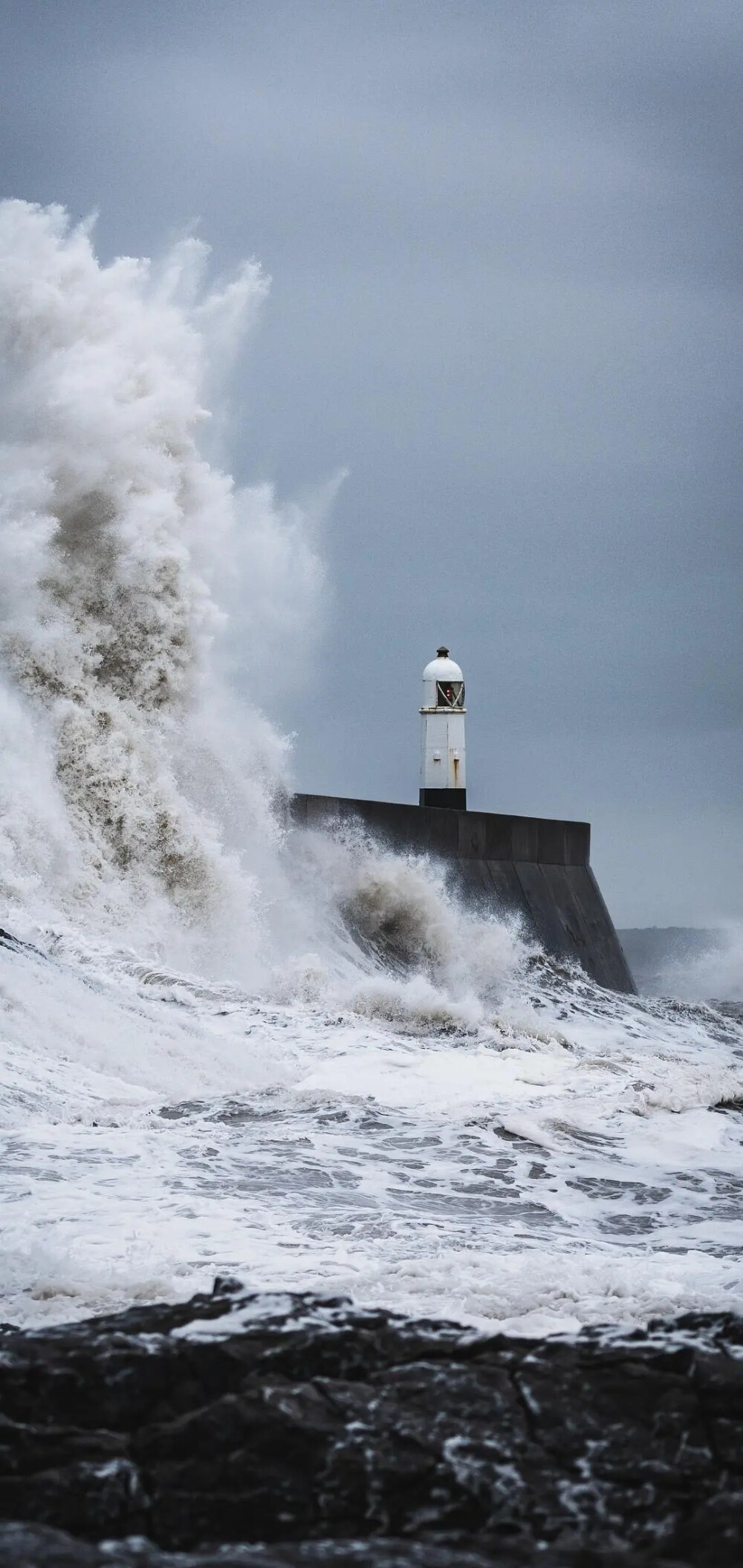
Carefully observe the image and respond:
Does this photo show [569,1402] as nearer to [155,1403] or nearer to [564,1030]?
[155,1403]

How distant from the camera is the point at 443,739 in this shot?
1552 cm

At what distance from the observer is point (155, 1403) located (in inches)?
101

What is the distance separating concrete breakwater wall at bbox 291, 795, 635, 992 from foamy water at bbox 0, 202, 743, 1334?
0.97 ft

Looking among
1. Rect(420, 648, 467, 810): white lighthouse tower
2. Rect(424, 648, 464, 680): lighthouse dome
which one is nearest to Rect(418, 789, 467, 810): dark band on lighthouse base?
Rect(420, 648, 467, 810): white lighthouse tower

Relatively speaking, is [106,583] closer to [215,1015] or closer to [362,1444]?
[215,1015]

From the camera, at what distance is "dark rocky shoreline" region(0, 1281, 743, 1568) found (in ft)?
7.15

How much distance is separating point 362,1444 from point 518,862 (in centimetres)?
1248

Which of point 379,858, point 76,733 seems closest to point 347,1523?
point 76,733

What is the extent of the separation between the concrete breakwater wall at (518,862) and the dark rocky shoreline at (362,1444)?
10027 mm

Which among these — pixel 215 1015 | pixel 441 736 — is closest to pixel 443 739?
pixel 441 736

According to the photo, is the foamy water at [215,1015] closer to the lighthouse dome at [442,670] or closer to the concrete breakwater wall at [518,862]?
the concrete breakwater wall at [518,862]

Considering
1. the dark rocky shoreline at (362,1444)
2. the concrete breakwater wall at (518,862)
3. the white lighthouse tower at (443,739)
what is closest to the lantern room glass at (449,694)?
the white lighthouse tower at (443,739)

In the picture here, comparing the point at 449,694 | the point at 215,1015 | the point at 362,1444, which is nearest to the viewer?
the point at 362,1444

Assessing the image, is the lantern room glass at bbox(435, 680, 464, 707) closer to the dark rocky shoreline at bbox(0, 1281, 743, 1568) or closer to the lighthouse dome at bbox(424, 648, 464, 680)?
the lighthouse dome at bbox(424, 648, 464, 680)
